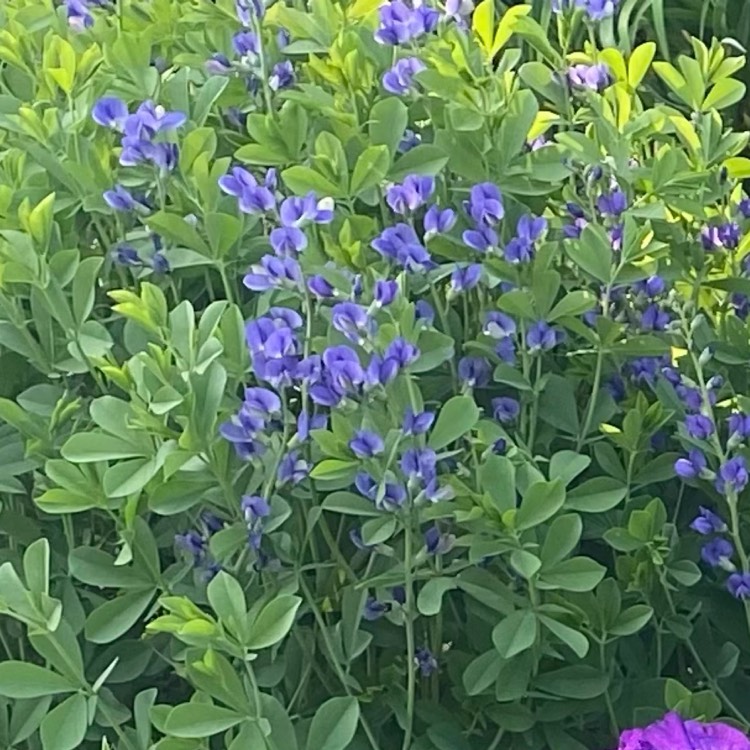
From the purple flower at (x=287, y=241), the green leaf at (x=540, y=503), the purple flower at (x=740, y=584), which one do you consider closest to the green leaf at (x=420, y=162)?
the purple flower at (x=287, y=241)

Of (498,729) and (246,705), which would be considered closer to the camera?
(246,705)

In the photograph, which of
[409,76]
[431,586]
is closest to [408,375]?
[431,586]

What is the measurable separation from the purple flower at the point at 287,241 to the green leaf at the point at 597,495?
22cm

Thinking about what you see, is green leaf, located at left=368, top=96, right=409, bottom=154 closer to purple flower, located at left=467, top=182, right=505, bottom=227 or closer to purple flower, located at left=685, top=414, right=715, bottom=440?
purple flower, located at left=467, top=182, right=505, bottom=227

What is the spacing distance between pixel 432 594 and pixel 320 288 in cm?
18

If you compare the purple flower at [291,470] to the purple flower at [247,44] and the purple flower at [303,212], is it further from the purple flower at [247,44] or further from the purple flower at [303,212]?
the purple flower at [247,44]

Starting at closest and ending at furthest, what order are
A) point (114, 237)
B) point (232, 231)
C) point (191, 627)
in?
1. point (191, 627)
2. point (232, 231)
3. point (114, 237)

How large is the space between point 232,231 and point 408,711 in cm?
30

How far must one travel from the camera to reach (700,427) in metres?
0.78

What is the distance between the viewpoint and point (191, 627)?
0.66m

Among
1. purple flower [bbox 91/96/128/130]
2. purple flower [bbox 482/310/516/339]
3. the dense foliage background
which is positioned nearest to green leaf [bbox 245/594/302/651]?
the dense foliage background

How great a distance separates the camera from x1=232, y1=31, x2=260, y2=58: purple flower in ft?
2.79

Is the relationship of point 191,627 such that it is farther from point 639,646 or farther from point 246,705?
point 639,646

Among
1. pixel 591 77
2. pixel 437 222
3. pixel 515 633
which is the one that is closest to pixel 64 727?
pixel 515 633
